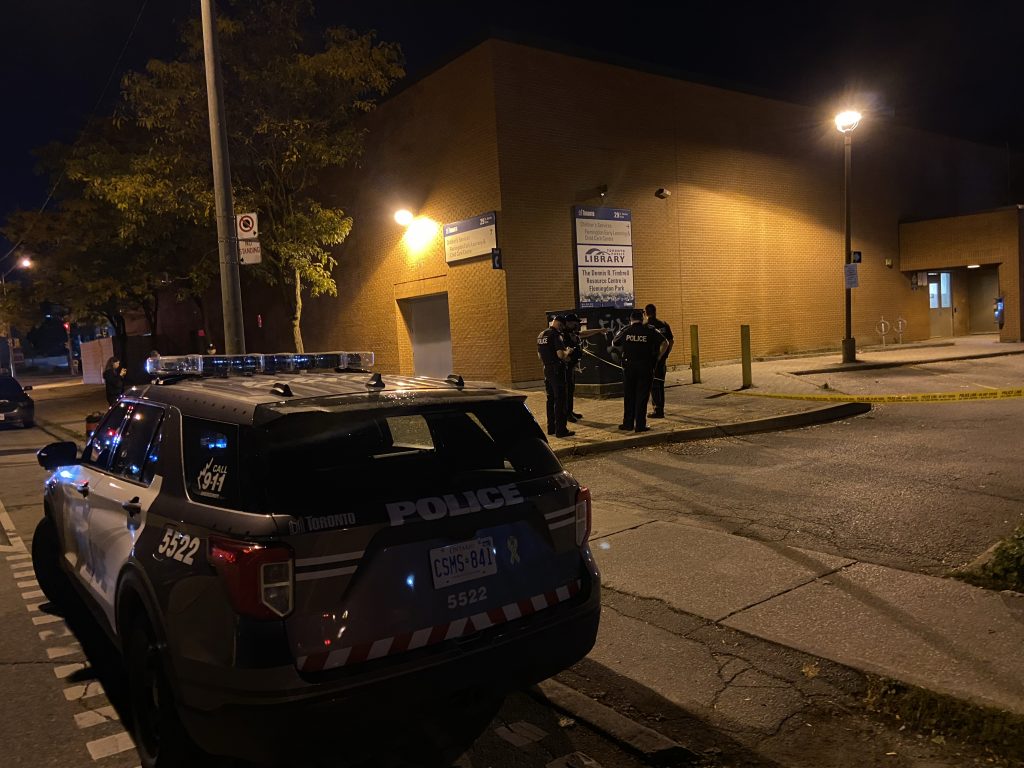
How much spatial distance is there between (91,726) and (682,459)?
23.8 feet

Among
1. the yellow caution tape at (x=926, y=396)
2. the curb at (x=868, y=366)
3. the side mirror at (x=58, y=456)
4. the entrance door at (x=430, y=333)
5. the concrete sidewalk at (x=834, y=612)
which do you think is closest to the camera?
the concrete sidewalk at (x=834, y=612)

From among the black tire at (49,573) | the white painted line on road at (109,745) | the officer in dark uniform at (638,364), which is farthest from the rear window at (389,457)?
the officer in dark uniform at (638,364)

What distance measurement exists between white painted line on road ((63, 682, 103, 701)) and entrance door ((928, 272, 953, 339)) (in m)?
31.7

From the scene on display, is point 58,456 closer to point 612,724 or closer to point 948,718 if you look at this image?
point 612,724

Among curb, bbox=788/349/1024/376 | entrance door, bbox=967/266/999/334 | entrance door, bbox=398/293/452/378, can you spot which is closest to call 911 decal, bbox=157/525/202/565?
curb, bbox=788/349/1024/376

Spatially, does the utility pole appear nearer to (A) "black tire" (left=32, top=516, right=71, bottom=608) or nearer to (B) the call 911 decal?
(A) "black tire" (left=32, top=516, right=71, bottom=608)

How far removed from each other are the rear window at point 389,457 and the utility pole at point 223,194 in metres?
7.84

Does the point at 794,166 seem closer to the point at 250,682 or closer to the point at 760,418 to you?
the point at 760,418

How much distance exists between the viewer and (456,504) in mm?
2953

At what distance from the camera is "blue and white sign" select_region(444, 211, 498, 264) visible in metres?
17.9

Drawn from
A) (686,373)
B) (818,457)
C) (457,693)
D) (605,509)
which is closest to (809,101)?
(686,373)

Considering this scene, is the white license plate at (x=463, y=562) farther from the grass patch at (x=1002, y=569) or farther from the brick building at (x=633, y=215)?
the brick building at (x=633, y=215)

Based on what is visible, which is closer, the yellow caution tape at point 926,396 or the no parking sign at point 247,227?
the no parking sign at point 247,227

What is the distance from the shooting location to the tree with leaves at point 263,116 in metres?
16.3
